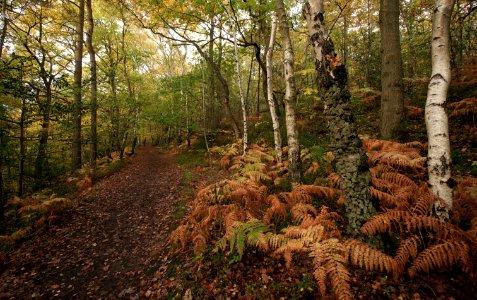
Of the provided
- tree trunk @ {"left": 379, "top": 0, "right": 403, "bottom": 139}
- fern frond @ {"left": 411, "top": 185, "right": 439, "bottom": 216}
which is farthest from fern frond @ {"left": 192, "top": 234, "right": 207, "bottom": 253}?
tree trunk @ {"left": 379, "top": 0, "right": 403, "bottom": 139}

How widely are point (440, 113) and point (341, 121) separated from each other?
135 centimetres

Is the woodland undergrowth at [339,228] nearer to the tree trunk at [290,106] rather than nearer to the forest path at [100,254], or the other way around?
the tree trunk at [290,106]

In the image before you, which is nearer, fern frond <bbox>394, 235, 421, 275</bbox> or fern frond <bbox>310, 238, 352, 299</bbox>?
fern frond <bbox>310, 238, 352, 299</bbox>

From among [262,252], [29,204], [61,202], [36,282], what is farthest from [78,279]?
[29,204]

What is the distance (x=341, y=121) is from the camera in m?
3.20

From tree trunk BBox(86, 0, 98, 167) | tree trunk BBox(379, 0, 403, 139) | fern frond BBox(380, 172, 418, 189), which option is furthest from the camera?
tree trunk BBox(86, 0, 98, 167)

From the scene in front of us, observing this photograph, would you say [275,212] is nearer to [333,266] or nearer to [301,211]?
[301,211]

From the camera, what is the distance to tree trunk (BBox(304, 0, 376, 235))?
10.3 feet

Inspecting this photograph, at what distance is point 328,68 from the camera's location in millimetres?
3125

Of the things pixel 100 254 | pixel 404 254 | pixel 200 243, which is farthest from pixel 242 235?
pixel 100 254

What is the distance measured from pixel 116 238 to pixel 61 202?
3571 mm

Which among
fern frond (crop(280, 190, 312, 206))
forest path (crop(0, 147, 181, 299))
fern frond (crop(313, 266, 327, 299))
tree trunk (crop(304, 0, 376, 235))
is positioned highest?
tree trunk (crop(304, 0, 376, 235))

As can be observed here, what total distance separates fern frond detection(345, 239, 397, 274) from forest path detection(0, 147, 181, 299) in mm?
3254

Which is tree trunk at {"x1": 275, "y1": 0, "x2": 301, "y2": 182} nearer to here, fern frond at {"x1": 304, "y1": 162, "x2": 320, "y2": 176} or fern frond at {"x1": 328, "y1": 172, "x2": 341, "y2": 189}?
fern frond at {"x1": 304, "y1": 162, "x2": 320, "y2": 176}
